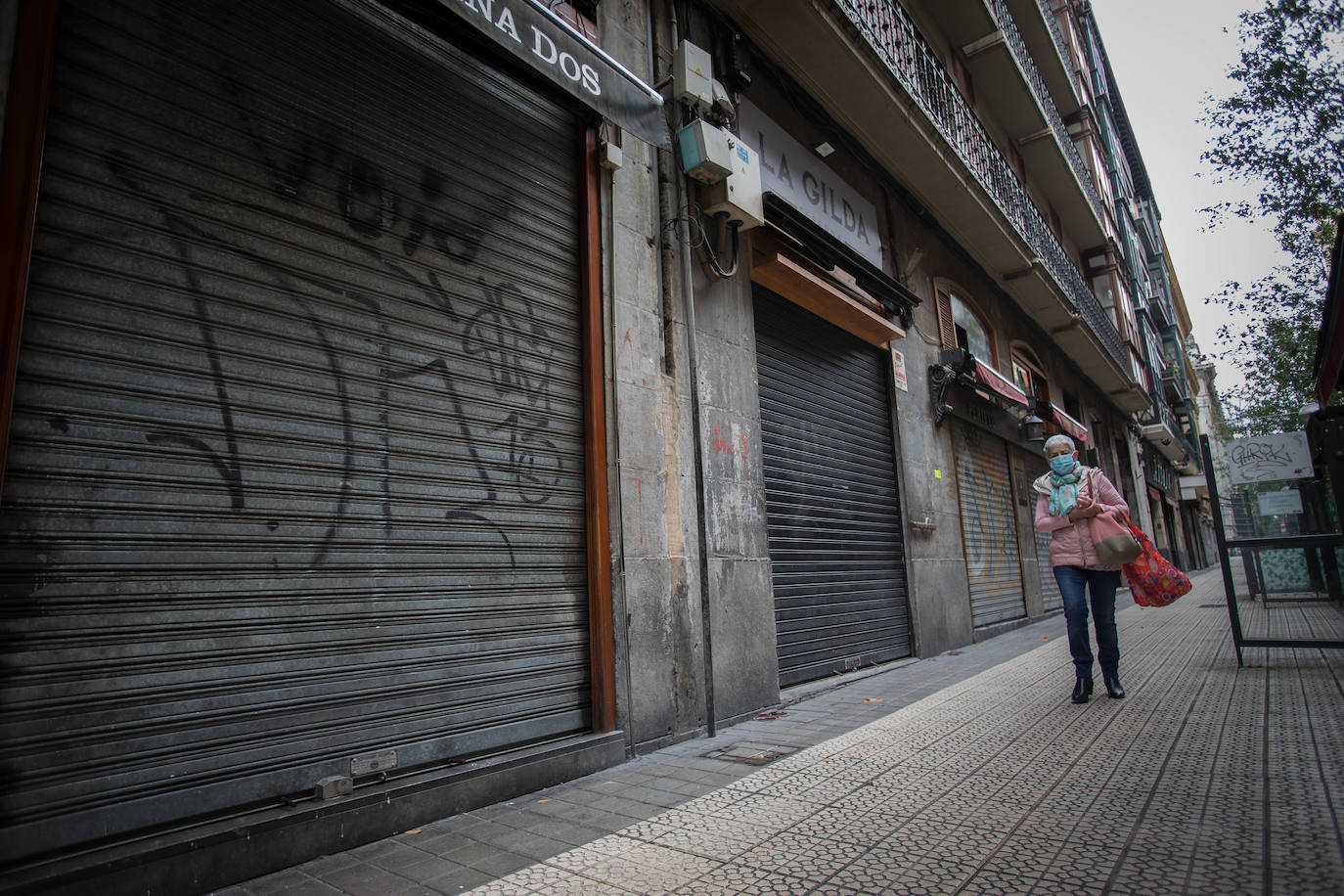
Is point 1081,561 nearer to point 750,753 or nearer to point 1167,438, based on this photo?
point 750,753

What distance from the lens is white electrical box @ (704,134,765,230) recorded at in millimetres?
5580

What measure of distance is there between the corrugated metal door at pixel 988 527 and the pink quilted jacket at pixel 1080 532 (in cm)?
444

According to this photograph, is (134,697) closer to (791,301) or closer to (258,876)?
(258,876)

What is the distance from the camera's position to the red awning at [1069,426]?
1364 centimetres

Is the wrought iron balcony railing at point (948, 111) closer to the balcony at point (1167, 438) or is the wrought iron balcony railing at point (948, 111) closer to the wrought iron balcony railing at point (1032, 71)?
the wrought iron balcony railing at point (1032, 71)

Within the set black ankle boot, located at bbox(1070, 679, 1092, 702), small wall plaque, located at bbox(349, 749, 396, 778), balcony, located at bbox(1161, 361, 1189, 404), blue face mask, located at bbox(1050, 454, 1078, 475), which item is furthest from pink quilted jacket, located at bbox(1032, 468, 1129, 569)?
balcony, located at bbox(1161, 361, 1189, 404)

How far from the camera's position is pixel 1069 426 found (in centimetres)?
1431

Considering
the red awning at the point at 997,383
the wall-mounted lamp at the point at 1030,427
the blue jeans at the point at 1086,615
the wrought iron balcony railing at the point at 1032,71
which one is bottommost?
the blue jeans at the point at 1086,615

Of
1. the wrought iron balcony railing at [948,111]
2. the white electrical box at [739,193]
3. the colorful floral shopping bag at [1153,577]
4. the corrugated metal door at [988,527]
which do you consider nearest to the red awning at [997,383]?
the corrugated metal door at [988,527]

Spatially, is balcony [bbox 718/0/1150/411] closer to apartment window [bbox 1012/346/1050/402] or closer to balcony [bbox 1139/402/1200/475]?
apartment window [bbox 1012/346/1050/402]

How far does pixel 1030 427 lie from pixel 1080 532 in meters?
8.18

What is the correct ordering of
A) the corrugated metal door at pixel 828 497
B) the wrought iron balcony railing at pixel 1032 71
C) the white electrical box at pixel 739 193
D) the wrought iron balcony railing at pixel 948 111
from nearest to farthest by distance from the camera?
the white electrical box at pixel 739 193, the corrugated metal door at pixel 828 497, the wrought iron balcony railing at pixel 948 111, the wrought iron balcony railing at pixel 1032 71

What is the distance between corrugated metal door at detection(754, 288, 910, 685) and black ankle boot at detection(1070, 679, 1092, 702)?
6.88 feet

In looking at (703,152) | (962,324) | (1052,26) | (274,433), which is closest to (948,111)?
(962,324)
